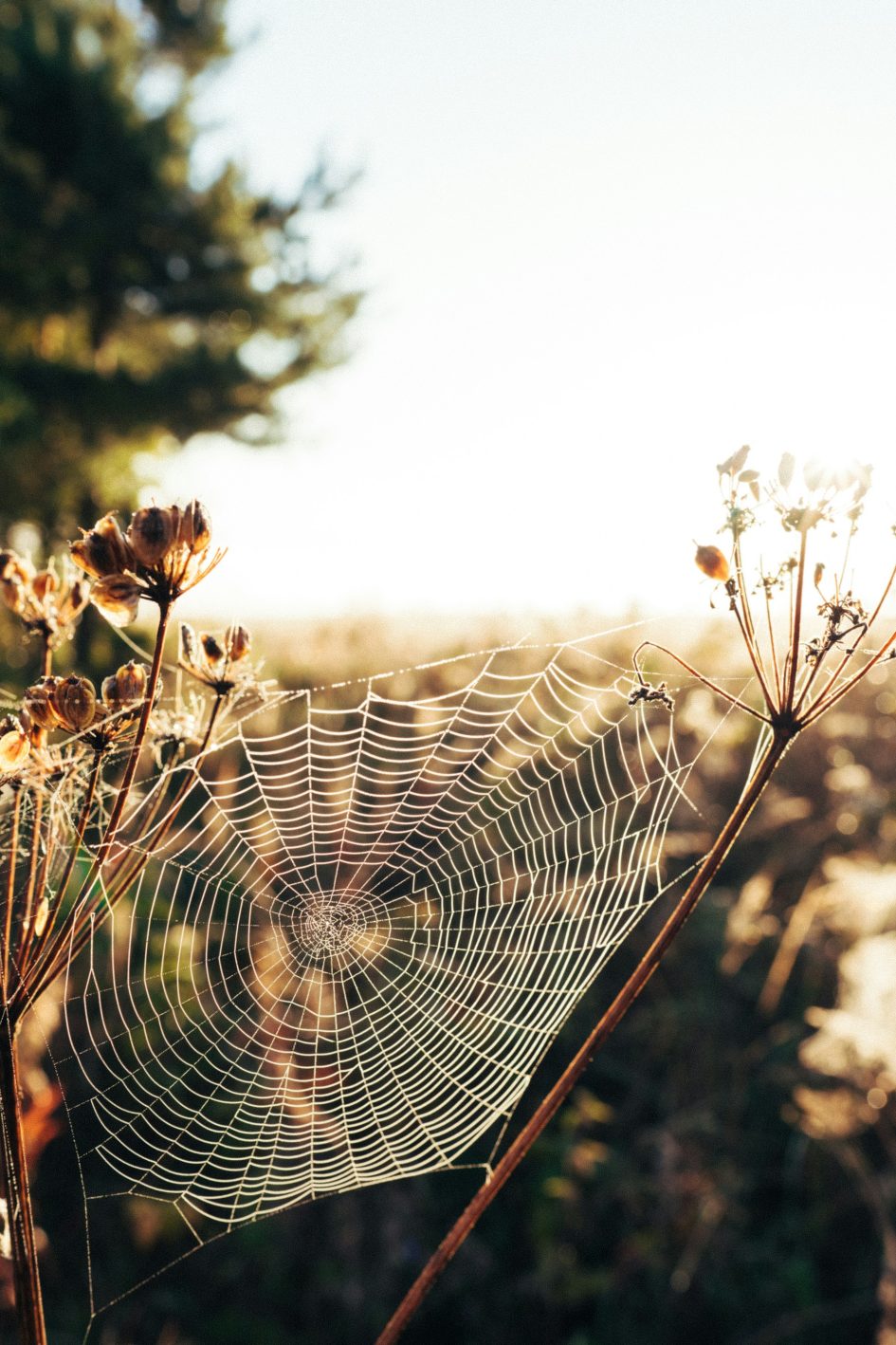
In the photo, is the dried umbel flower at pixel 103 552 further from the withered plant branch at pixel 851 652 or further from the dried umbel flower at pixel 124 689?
the withered plant branch at pixel 851 652

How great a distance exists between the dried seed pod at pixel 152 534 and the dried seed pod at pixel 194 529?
0.01 m

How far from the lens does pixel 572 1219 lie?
4012mm

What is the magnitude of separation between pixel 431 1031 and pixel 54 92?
12.4m

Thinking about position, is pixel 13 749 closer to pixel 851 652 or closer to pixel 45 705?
pixel 45 705

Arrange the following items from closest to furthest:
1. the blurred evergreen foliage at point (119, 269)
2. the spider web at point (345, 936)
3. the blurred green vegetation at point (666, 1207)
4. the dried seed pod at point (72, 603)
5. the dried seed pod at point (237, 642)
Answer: the dried seed pod at point (237, 642) < the dried seed pod at point (72, 603) < the spider web at point (345, 936) < the blurred green vegetation at point (666, 1207) < the blurred evergreen foliage at point (119, 269)

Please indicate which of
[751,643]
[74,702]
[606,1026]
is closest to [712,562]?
[751,643]

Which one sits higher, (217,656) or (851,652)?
(217,656)

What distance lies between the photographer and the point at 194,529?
958mm

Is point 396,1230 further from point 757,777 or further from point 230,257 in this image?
point 230,257

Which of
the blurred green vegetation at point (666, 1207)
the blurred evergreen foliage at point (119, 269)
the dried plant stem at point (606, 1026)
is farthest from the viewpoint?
the blurred evergreen foliage at point (119, 269)

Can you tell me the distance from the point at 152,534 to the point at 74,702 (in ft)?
0.67

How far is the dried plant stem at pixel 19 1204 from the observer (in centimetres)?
84

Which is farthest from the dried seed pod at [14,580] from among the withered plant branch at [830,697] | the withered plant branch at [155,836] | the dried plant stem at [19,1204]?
the withered plant branch at [830,697]

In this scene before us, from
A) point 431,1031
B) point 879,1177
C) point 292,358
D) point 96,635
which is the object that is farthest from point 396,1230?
point 292,358
